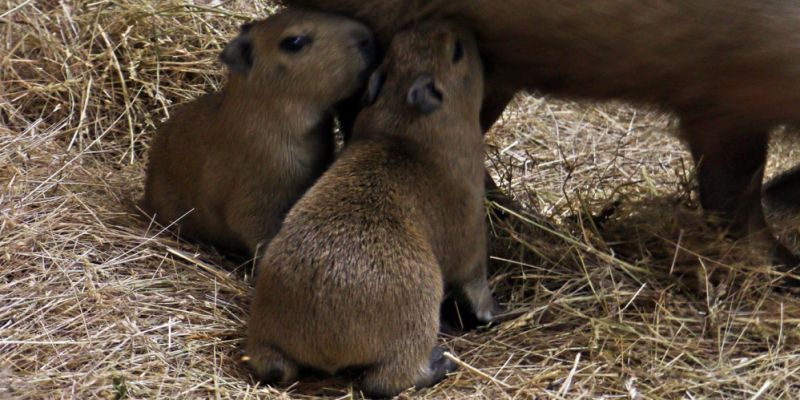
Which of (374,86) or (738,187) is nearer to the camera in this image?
(374,86)

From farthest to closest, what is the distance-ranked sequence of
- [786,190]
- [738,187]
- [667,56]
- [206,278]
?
[786,190] → [738,187] → [206,278] → [667,56]

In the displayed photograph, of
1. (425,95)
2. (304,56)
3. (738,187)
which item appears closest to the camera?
(425,95)

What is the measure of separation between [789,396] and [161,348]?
195 centimetres

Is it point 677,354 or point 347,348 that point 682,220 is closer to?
point 677,354

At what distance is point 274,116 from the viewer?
3990 mm

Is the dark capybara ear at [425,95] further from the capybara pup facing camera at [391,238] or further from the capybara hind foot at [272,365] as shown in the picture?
the capybara hind foot at [272,365]

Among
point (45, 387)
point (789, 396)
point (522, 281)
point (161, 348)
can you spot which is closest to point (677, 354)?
point (789, 396)

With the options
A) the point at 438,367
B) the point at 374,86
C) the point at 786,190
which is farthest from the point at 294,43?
the point at 786,190

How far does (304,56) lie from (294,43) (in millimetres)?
55

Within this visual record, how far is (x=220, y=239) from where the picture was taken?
170 inches

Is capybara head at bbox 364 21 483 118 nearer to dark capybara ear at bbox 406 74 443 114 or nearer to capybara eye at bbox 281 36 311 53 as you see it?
dark capybara ear at bbox 406 74 443 114

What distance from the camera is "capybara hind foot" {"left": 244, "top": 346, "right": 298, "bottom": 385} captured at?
3.45m

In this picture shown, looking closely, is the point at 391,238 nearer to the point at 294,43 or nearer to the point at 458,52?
the point at 458,52

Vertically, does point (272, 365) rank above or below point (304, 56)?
below
